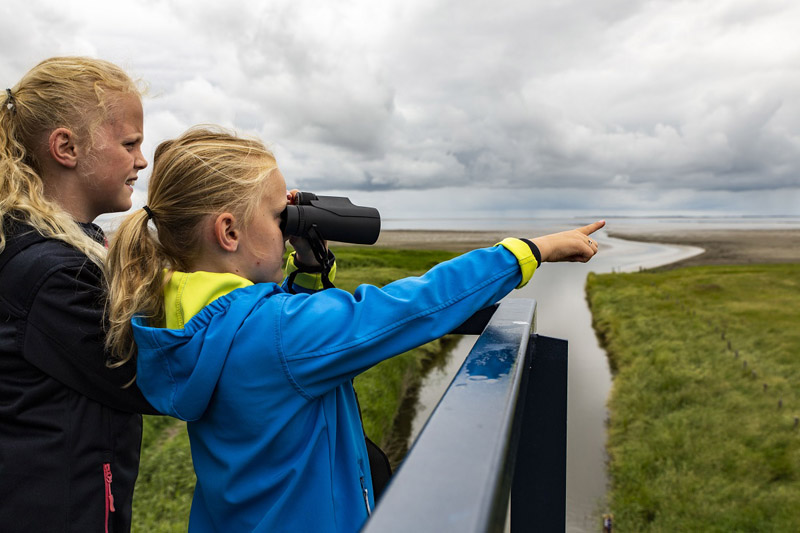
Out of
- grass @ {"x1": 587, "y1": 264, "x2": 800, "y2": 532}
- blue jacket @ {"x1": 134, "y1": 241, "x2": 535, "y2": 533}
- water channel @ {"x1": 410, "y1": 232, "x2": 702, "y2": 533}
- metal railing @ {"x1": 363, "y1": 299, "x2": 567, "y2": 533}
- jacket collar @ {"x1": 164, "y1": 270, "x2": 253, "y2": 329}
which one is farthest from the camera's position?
water channel @ {"x1": 410, "y1": 232, "x2": 702, "y2": 533}

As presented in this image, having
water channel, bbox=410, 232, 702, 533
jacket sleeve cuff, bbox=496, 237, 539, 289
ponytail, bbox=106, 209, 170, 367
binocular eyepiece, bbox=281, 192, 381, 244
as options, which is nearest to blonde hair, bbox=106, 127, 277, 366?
ponytail, bbox=106, 209, 170, 367

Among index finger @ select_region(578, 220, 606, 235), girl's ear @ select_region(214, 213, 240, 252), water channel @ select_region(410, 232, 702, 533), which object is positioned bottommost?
water channel @ select_region(410, 232, 702, 533)

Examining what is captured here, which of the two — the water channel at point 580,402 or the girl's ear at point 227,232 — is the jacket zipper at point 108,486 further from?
the water channel at point 580,402

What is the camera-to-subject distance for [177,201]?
62.4 inches

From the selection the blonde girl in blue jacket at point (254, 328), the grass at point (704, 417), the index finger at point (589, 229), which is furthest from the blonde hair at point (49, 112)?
the grass at point (704, 417)

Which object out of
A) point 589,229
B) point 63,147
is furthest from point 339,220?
point 63,147

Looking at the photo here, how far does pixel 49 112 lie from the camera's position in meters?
1.75

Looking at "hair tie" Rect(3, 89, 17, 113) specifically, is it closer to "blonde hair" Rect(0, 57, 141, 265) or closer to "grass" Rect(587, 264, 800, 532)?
"blonde hair" Rect(0, 57, 141, 265)

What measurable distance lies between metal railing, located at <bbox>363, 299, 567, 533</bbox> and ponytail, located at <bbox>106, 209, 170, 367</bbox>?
34.8 inches

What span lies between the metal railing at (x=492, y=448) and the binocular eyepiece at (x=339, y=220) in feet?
1.55

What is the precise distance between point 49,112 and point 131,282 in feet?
2.19

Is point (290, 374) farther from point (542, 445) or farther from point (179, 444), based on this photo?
point (179, 444)

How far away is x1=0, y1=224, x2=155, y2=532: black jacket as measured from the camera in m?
1.51

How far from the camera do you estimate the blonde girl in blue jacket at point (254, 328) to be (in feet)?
4.27
